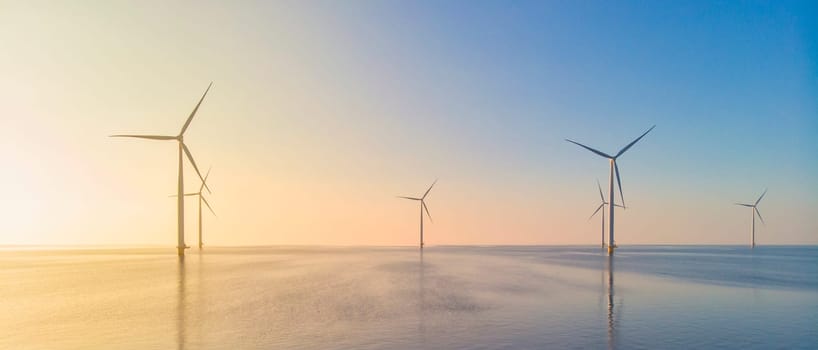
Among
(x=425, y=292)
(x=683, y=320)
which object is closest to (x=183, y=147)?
(x=425, y=292)

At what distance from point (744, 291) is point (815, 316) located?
13.9 metres

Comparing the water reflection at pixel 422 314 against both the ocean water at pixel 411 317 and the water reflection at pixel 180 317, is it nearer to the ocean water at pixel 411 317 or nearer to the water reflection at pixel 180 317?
the ocean water at pixel 411 317

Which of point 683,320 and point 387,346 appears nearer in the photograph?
point 387,346

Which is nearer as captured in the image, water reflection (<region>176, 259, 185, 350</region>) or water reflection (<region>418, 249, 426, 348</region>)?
water reflection (<region>176, 259, 185, 350</region>)

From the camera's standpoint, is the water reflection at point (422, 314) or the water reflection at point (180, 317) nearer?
the water reflection at point (180, 317)

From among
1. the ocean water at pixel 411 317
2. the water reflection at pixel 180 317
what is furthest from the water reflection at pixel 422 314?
the water reflection at pixel 180 317

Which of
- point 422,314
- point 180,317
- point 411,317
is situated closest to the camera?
point 411,317

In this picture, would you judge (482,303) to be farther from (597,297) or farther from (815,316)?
(815,316)

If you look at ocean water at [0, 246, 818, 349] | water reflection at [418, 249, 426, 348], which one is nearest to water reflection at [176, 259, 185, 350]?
ocean water at [0, 246, 818, 349]

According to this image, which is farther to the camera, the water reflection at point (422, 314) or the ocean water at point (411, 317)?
the water reflection at point (422, 314)

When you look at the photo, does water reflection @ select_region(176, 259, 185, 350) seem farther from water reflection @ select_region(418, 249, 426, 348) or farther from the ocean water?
water reflection @ select_region(418, 249, 426, 348)

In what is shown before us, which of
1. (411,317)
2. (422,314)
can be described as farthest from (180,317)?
(422,314)

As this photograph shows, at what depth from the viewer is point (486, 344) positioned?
19.5 m

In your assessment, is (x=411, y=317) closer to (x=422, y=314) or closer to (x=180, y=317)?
(x=422, y=314)
